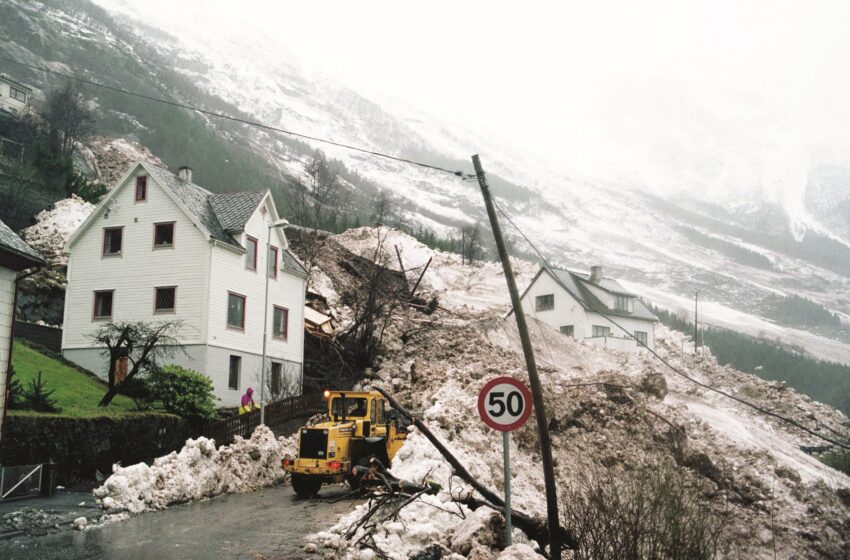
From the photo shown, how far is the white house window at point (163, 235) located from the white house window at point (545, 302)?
32.5 m

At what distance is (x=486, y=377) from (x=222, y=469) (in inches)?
377

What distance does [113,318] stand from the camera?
1288 inches

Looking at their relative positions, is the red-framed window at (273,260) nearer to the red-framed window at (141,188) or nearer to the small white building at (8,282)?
the red-framed window at (141,188)

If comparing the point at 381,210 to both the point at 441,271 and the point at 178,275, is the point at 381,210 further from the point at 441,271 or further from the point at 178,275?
the point at 178,275

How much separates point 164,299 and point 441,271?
33.5 m

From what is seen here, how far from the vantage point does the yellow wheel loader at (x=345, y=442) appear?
1748 centimetres

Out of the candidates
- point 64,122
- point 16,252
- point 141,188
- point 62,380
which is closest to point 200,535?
point 16,252

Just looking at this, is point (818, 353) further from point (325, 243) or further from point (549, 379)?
point (549, 379)

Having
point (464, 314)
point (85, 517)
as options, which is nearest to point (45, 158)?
point (464, 314)

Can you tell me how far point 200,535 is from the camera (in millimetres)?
13461

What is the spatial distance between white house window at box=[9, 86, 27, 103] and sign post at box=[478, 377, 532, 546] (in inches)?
3316

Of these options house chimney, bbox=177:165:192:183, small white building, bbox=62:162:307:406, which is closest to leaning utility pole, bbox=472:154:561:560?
small white building, bbox=62:162:307:406

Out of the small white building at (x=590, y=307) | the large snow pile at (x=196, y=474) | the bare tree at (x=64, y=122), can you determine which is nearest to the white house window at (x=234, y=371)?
the large snow pile at (x=196, y=474)

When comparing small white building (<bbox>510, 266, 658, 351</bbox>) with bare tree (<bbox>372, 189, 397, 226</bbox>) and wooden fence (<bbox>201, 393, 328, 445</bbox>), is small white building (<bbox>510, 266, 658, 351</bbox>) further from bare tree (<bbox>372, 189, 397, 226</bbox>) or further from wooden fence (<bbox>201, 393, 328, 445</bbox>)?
wooden fence (<bbox>201, 393, 328, 445</bbox>)
